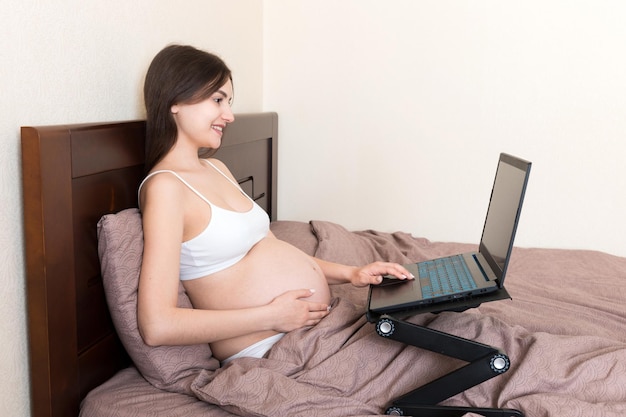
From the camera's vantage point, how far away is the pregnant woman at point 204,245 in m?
1.20

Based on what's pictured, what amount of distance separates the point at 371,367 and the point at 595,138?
5.01 feet

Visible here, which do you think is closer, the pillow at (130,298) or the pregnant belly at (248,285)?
the pillow at (130,298)

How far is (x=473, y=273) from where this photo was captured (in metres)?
1.31

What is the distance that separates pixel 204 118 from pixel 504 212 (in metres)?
0.65

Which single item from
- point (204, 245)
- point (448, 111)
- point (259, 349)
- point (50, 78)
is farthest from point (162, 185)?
point (448, 111)

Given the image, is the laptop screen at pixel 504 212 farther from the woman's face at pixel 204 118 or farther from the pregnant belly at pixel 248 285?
the woman's face at pixel 204 118

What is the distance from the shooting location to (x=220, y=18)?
2.10m

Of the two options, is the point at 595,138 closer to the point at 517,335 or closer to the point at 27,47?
the point at 517,335

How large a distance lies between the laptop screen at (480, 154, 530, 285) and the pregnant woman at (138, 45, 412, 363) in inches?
7.8

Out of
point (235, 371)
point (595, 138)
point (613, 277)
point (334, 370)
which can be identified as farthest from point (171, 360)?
point (595, 138)

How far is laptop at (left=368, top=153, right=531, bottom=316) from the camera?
118 cm

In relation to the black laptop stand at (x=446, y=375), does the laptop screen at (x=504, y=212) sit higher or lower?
higher

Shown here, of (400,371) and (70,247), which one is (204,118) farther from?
(400,371)

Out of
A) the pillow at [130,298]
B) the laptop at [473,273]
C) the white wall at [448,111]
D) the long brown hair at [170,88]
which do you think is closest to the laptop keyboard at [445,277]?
the laptop at [473,273]
